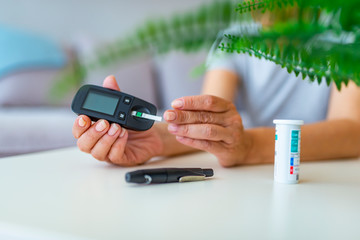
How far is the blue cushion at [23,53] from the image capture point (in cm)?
185

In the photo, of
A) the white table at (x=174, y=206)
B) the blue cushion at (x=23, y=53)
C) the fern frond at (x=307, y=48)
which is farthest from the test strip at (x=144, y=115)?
the blue cushion at (x=23, y=53)

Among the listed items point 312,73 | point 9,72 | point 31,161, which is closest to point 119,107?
point 31,161

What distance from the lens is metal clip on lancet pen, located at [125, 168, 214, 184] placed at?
52cm

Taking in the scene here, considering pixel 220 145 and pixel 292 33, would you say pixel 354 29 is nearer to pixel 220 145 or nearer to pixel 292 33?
pixel 292 33

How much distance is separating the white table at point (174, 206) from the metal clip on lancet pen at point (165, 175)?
1 cm

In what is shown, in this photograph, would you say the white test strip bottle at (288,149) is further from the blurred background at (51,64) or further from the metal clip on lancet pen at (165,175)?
the blurred background at (51,64)

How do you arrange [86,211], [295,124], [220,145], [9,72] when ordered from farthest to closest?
[9,72] < [220,145] < [295,124] < [86,211]

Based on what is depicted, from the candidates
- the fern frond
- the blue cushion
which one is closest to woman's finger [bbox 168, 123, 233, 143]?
the fern frond

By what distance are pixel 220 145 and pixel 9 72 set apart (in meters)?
1.57

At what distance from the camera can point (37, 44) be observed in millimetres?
1990

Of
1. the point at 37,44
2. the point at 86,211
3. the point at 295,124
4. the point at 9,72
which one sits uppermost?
the point at 37,44

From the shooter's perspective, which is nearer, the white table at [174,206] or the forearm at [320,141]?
the white table at [174,206]

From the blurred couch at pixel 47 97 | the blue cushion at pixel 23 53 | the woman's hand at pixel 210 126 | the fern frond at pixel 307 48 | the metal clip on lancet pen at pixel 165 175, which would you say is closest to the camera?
the fern frond at pixel 307 48

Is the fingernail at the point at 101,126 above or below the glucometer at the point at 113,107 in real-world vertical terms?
below
